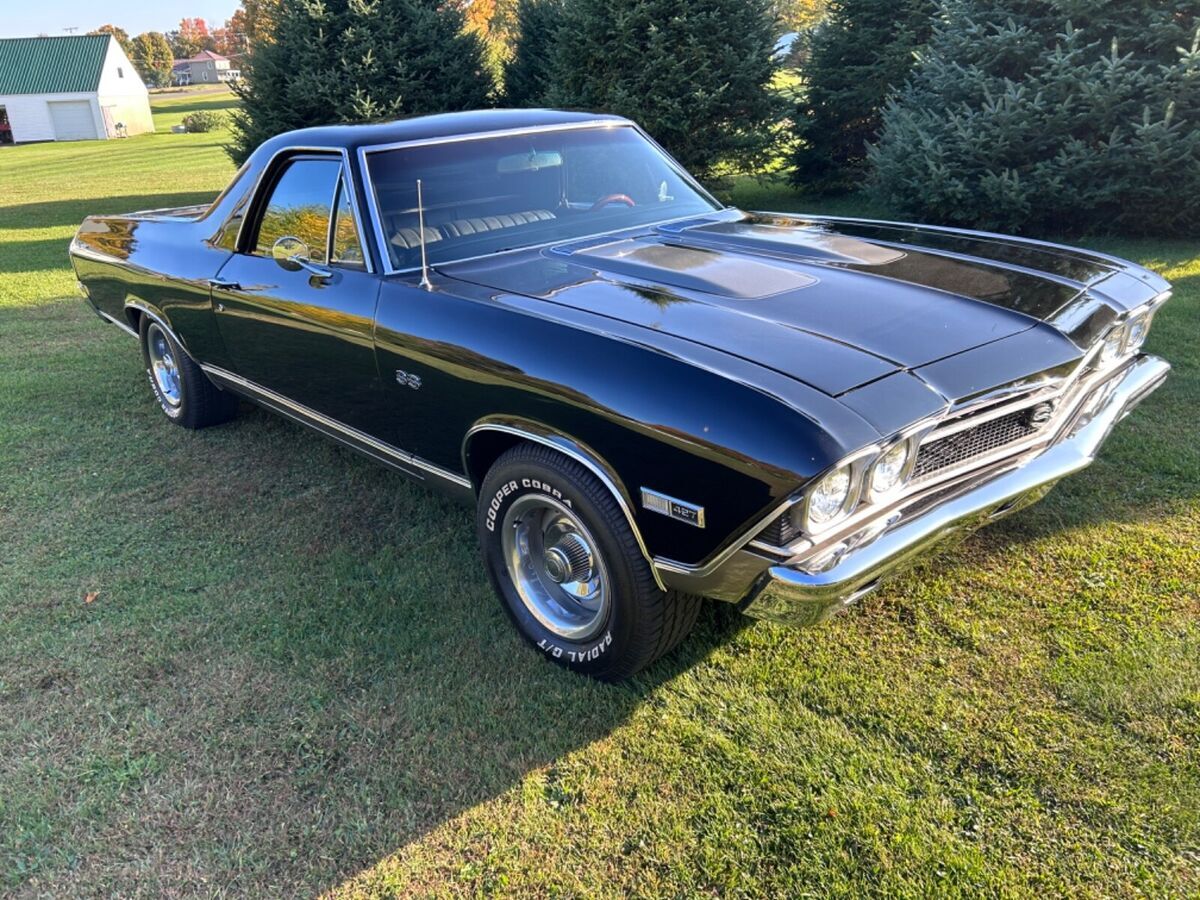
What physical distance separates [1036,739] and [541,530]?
160 centimetres

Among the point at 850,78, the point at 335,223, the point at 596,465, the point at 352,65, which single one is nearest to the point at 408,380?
the point at 335,223

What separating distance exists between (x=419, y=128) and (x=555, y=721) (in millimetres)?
2437

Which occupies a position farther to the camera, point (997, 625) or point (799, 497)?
point (997, 625)

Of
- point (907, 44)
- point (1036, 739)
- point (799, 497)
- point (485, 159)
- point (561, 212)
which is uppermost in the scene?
point (907, 44)

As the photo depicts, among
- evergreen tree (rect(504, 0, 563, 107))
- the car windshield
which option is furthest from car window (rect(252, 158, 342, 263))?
evergreen tree (rect(504, 0, 563, 107))

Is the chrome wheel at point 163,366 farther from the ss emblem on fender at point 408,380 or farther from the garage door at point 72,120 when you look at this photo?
the garage door at point 72,120

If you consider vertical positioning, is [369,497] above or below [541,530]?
below

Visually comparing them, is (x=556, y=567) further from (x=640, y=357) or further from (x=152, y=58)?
(x=152, y=58)

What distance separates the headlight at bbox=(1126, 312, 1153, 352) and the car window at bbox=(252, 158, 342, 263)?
3.04 metres

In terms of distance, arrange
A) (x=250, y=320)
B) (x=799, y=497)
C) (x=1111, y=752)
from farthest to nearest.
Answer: (x=250, y=320)
(x=1111, y=752)
(x=799, y=497)

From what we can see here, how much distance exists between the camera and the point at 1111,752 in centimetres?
243

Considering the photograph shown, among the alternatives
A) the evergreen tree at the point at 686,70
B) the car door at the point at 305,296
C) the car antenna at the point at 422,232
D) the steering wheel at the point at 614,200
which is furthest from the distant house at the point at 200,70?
the car antenna at the point at 422,232

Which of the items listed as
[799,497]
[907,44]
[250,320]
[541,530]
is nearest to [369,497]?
[250,320]

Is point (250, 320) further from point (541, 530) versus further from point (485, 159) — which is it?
point (541, 530)
